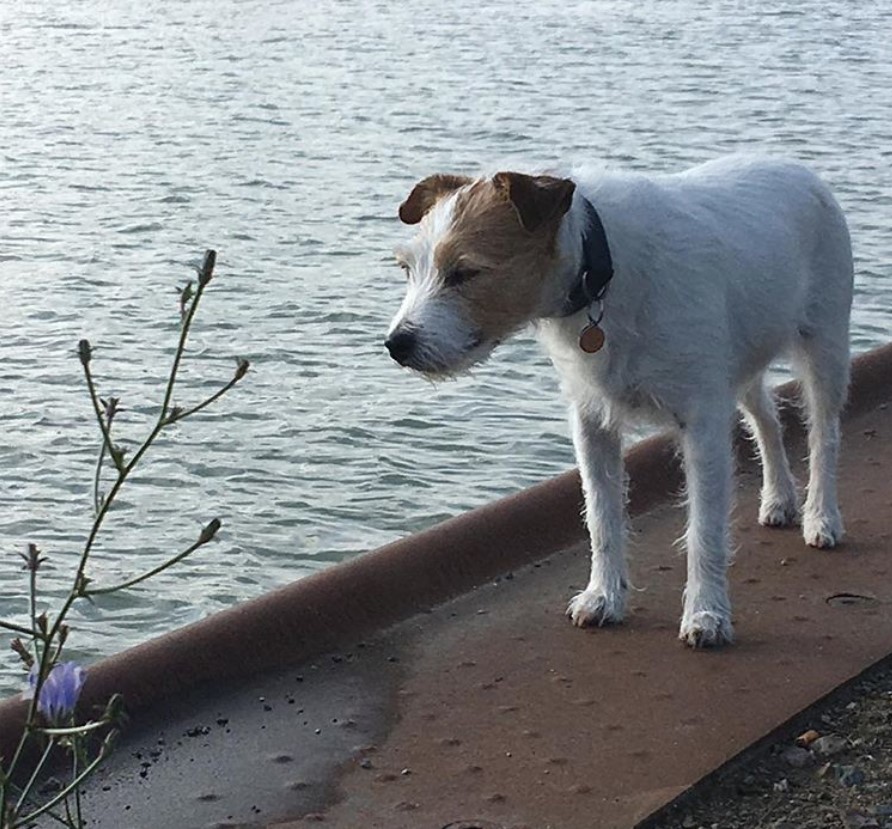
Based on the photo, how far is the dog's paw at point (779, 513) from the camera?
6.11 m

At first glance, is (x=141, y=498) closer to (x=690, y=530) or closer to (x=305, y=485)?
(x=305, y=485)

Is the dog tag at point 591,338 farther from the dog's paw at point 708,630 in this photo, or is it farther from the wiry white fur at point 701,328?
the dog's paw at point 708,630

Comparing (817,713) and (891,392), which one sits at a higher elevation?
(817,713)

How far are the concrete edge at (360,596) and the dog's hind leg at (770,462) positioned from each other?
0.34m

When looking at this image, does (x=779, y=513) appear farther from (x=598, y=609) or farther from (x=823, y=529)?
(x=598, y=609)

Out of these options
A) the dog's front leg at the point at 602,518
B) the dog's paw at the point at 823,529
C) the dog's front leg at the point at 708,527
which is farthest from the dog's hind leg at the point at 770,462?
the dog's front leg at the point at 708,527

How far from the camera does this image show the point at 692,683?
487 cm

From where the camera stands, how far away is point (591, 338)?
16.0 ft

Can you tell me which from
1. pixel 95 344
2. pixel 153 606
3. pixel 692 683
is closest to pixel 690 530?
pixel 692 683

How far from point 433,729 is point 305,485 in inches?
132

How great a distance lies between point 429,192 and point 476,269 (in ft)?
1.26

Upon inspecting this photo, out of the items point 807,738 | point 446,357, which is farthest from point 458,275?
point 807,738

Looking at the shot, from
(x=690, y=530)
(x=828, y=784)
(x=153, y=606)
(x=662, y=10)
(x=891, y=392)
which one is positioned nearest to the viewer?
(x=828, y=784)

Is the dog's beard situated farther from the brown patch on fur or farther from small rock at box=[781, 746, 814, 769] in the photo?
small rock at box=[781, 746, 814, 769]
